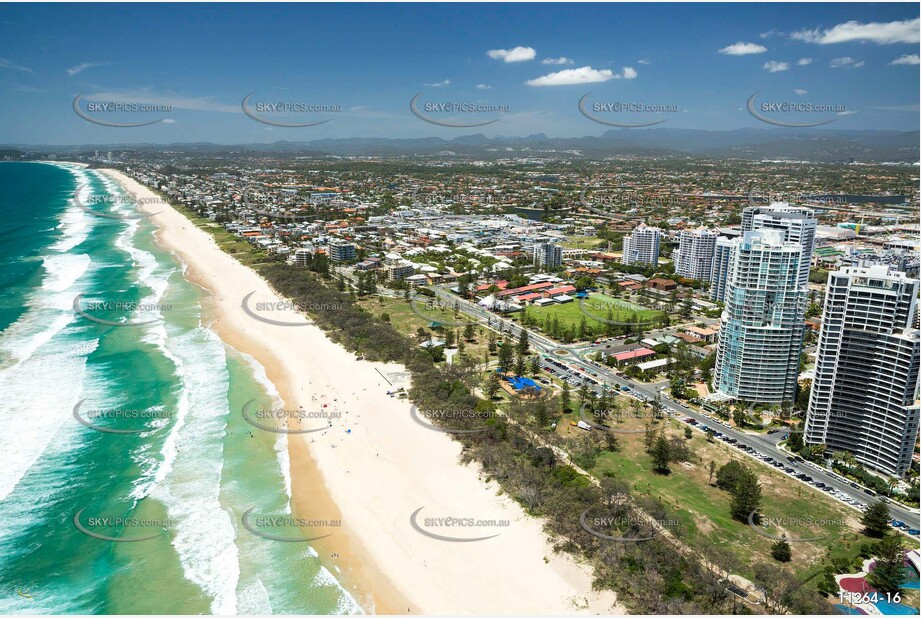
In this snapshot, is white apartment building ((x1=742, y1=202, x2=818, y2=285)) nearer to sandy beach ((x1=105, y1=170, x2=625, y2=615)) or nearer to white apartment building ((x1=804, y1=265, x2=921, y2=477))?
white apartment building ((x1=804, y1=265, x2=921, y2=477))

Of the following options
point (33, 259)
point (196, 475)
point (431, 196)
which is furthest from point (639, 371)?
point (431, 196)

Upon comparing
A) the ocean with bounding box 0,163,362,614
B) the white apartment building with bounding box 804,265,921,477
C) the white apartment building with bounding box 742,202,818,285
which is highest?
the white apartment building with bounding box 742,202,818,285

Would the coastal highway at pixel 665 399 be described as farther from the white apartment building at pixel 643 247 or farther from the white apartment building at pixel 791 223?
the white apartment building at pixel 643 247

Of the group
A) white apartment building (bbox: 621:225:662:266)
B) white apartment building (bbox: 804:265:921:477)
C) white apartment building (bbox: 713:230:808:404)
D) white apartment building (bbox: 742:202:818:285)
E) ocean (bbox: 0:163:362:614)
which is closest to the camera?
ocean (bbox: 0:163:362:614)

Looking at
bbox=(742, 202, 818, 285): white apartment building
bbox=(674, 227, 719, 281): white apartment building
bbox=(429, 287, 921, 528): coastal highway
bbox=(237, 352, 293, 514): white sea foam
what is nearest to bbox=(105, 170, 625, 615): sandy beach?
bbox=(237, 352, 293, 514): white sea foam

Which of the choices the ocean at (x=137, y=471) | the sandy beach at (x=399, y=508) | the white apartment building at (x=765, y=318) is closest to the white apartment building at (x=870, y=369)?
the white apartment building at (x=765, y=318)

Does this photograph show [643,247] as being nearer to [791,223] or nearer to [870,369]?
[791,223]

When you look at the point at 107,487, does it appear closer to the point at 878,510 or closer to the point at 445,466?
the point at 445,466

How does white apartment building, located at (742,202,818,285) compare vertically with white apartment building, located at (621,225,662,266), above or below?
above
